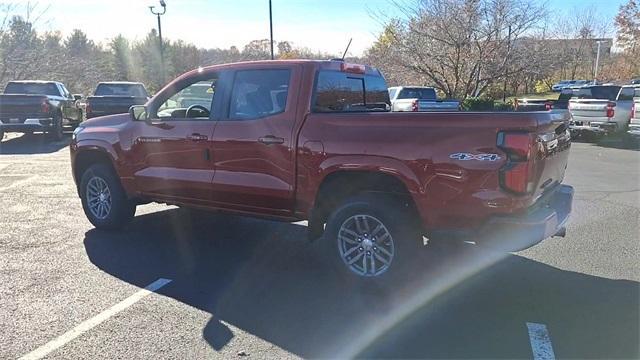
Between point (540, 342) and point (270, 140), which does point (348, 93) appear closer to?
point (270, 140)

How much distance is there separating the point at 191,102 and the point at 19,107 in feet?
Answer: 38.1

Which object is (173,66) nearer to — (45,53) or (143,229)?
(45,53)

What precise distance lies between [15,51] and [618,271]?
31969mm

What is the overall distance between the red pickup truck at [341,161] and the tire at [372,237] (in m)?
0.01

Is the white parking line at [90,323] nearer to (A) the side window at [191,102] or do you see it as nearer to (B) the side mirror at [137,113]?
(A) the side window at [191,102]

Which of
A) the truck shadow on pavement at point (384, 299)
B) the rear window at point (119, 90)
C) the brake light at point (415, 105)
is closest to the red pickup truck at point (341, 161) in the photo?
the truck shadow on pavement at point (384, 299)

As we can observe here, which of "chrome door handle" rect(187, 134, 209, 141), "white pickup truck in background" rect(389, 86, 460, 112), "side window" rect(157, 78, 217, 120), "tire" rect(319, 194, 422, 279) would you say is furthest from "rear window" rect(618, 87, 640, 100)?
"chrome door handle" rect(187, 134, 209, 141)

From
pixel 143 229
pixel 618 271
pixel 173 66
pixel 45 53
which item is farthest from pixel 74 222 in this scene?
pixel 173 66

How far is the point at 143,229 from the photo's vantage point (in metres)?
6.66

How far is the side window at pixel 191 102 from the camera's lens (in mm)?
5668

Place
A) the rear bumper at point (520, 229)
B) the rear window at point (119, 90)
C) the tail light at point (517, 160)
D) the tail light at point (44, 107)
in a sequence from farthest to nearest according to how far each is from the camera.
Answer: the rear window at point (119, 90) < the tail light at point (44, 107) < the rear bumper at point (520, 229) < the tail light at point (517, 160)

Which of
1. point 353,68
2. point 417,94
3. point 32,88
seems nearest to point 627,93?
point 417,94

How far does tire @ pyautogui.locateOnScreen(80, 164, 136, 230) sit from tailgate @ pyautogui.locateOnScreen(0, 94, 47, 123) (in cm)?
1075

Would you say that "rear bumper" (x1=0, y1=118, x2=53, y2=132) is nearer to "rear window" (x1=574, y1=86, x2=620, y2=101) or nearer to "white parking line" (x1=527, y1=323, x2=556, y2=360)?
"white parking line" (x1=527, y1=323, x2=556, y2=360)
